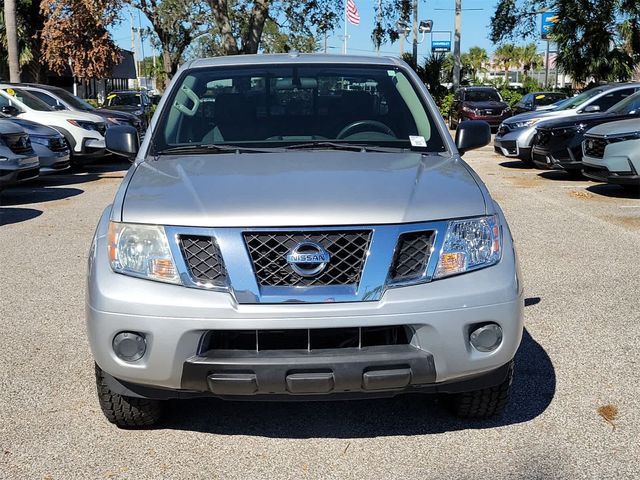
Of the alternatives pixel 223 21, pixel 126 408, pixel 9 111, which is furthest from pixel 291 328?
pixel 223 21

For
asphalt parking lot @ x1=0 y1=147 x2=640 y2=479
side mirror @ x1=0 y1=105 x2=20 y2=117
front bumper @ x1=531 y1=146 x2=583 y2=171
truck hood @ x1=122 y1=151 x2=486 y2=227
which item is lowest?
asphalt parking lot @ x1=0 y1=147 x2=640 y2=479

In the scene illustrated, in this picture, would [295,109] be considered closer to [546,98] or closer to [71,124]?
[71,124]

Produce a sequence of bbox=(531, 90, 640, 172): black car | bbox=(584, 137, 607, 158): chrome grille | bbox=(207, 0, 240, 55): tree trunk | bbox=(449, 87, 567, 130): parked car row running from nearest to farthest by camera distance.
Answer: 1. bbox=(584, 137, 607, 158): chrome grille
2. bbox=(531, 90, 640, 172): black car
3. bbox=(207, 0, 240, 55): tree trunk
4. bbox=(449, 87, 567, 130): parked car row

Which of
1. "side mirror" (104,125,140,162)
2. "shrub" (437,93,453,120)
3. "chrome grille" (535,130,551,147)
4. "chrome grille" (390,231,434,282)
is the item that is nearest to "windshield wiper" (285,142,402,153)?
"side mirror" (104,125,140,162)

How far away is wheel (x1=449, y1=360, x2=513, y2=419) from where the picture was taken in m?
3.78

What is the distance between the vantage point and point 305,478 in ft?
11.2

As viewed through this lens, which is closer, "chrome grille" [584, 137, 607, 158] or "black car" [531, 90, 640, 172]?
"chrome grille" [584, 137, 607, 158]

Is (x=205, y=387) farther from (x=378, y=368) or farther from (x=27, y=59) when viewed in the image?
(x=27, y=59)

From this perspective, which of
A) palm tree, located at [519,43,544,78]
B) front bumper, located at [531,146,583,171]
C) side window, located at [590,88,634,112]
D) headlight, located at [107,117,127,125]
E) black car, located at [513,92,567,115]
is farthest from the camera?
palm tree, located at [519,43,544,78]

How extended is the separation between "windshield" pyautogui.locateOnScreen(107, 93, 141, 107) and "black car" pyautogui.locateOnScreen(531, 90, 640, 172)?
56.8 feet

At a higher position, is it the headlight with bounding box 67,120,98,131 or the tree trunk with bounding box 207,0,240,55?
the tree trunk with bounding box 207,0,240,55

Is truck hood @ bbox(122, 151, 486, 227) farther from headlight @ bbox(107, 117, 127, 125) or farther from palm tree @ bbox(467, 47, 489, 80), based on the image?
palm tree @ bbox(467, 47, 489, 80)

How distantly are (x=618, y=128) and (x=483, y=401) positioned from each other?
879 cm

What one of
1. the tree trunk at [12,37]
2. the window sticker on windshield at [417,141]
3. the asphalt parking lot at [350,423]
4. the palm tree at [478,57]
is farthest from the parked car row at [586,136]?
the palm tree at [478,57]
